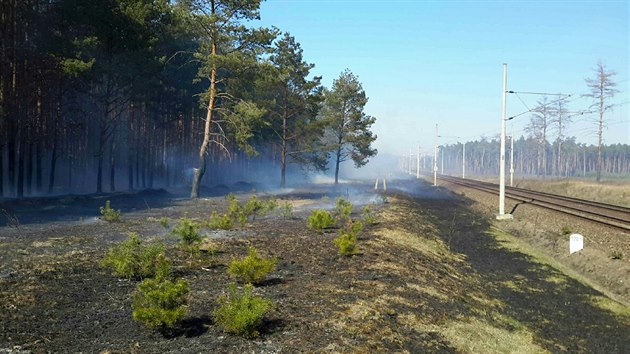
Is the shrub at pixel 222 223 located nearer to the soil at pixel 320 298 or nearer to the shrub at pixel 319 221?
the soil at pixel 320 298

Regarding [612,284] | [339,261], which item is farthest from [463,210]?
[339,261]

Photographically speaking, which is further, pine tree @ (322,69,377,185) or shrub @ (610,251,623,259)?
pine tree @ (322,69,377,185)

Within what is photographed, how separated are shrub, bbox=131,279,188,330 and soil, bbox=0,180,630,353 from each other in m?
0.23

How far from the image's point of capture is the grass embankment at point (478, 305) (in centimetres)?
778

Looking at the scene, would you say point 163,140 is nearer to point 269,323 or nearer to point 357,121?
point 357,121

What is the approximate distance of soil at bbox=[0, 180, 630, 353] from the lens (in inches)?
263

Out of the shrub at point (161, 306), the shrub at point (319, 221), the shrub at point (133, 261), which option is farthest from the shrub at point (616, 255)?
the shrub at point (161, 306)

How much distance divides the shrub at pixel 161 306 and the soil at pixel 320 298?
0.76ft

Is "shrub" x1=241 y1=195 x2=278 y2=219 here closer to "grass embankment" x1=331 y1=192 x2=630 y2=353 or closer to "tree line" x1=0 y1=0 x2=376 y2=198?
"grass embankment" x1=331 y1=192 x2=630 y2=353

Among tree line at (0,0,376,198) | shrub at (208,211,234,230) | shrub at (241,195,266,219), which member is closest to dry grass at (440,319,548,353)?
shrub at (208,211,234,230)

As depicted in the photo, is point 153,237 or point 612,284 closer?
point 612,284

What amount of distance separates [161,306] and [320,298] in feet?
10.3

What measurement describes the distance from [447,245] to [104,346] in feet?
46.3

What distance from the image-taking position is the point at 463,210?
108 ft
